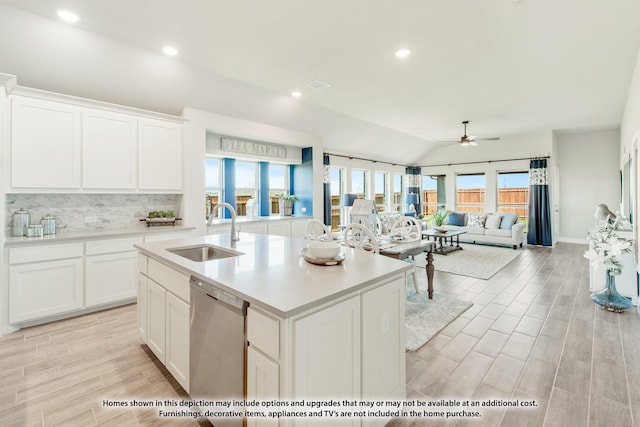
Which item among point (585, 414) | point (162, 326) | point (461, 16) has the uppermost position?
point (461, 16)

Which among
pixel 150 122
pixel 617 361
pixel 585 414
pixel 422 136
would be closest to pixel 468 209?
pixel 422 136

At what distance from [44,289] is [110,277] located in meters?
0.56

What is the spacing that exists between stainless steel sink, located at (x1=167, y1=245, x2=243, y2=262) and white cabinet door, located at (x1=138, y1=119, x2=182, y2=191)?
1969mm

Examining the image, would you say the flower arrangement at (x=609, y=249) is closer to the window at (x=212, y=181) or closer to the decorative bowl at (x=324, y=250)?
the decorative bowl at (x=324, y=250)

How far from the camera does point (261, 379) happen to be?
125cm

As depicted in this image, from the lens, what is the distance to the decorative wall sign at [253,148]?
518 cm

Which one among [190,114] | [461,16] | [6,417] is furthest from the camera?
[190,114]

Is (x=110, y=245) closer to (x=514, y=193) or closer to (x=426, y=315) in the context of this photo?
(x=426, y=315)

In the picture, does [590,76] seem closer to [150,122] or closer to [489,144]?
[489,144]

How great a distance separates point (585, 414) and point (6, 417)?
3507mm

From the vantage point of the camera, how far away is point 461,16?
2.62 m

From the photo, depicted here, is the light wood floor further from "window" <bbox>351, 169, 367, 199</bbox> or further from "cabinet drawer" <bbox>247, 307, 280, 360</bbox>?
"window" <bbox>351, 169, 367, 199</bbox>

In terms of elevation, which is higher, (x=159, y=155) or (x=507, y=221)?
(x=159, y=155)

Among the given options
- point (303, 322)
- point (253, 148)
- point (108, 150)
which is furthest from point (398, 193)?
point (303, 322)
